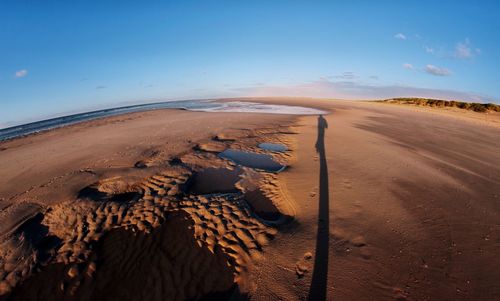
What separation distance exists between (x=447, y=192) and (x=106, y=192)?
424 inches

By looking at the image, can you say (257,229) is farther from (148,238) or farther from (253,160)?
(253,160)

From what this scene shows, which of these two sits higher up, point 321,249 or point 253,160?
point 253,160

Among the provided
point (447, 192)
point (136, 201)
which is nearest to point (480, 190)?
point (447, 192)

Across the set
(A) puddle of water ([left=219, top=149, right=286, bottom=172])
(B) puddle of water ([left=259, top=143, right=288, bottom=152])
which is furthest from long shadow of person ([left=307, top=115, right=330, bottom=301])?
(B) puddle of water ([left=259, top=143, right=288, bottom=152])

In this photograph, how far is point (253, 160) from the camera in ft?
34.4

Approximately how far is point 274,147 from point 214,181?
16.2ft

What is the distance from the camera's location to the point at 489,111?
29281mm

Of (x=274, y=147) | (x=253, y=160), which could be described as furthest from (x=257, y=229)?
(x=274, y=147)

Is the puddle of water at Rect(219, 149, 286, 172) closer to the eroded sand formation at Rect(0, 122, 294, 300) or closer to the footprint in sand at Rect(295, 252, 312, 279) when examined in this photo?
the eroded sand formation at Rect(0, 122, 294, 300)

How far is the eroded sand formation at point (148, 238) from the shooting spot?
439cm

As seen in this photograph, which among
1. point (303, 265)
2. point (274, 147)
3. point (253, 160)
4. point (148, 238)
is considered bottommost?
point (303, 265)

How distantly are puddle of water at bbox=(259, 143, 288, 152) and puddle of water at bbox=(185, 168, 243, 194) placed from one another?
10.6 feet

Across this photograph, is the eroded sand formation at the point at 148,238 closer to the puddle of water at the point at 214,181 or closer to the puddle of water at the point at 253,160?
the puddle of water at the point at 214,181

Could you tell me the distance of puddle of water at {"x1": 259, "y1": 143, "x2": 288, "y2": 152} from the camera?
1199cm
